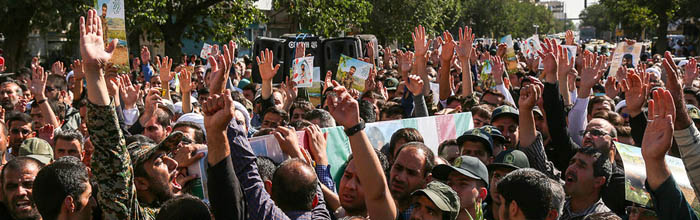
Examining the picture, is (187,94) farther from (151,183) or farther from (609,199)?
(609,199)

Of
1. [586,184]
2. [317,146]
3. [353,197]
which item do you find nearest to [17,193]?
[317,146]

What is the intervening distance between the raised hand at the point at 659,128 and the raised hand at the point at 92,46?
9.09 ft

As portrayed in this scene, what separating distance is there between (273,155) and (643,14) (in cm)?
3588

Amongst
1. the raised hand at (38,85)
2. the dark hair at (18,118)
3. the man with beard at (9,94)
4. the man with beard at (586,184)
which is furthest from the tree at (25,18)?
the man with beard at (586,184)

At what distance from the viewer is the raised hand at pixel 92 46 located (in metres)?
3.95

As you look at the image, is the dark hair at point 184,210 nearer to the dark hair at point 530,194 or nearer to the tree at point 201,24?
the dark hair at point 530,194

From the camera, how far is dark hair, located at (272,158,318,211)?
4.20m

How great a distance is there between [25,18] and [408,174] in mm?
18740

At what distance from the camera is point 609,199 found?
547cm

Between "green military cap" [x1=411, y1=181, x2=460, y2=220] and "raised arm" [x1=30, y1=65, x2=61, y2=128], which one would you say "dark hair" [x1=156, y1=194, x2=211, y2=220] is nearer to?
"green military cap" [x1=411, y1=181, x2=460, y2=220]

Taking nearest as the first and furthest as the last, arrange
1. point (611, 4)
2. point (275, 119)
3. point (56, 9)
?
point (275, 119), point (56, 9), point (611, 4)

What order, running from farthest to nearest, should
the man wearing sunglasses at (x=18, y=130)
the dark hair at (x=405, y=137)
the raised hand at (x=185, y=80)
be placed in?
the man wearing sunglasses at (x=18, y=130) < the raised hand at (x=185, y=80) < the dark hair at (x=405, y=137)

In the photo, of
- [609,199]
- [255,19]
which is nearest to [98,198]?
[609,199]

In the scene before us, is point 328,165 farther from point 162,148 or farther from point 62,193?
point 62,193
